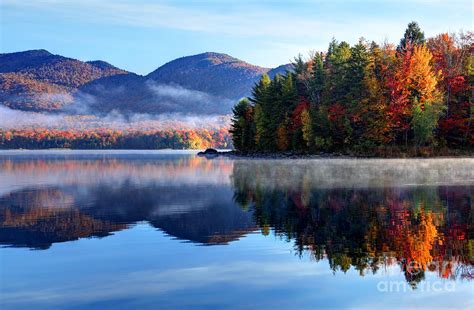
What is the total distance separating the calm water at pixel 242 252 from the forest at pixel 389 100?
56.7m

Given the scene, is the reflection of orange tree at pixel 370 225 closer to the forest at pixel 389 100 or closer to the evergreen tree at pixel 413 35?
the forest at pixel 389 100

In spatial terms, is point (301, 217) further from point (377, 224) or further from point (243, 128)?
point (243, 128)

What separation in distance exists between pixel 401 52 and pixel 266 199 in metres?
69.6

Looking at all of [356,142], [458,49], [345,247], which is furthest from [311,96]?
[345,247]

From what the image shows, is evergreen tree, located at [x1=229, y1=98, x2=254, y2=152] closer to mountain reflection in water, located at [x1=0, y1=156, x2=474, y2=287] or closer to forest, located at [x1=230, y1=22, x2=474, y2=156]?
forest, located at [x1=230, y1=22, x2=474, y2=156]

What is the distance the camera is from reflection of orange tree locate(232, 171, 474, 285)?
15047mm

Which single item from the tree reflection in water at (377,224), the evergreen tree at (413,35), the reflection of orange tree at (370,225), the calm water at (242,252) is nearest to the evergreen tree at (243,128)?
the evergreen tree at (413,35)

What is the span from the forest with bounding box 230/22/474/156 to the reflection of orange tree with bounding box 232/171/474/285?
53621mm

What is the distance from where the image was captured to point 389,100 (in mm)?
88500

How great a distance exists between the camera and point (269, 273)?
14.2 metres

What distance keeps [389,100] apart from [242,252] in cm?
7679

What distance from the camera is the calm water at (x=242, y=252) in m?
12.2

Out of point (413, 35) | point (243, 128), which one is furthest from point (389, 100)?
point (243, 128)

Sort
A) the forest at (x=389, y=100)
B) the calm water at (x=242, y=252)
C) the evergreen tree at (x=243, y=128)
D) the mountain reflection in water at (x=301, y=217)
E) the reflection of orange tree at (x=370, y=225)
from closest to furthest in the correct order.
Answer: the calm water at (x=242, y=252) → the reflection of orange tree at (x=370, y=225) → the mountain reflection in water at (x=301, y=217) → the forest at (x=389, y=100) → the evergreen tree at (x=243, y=128)
